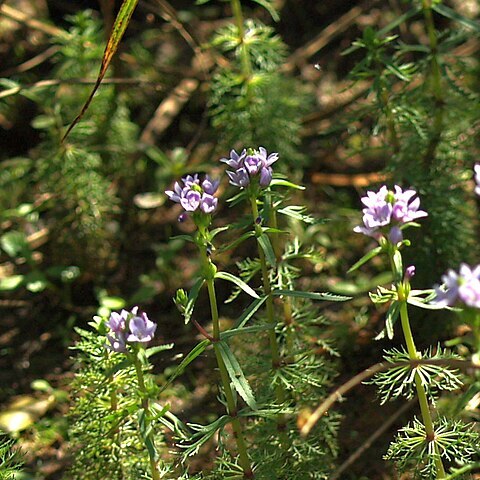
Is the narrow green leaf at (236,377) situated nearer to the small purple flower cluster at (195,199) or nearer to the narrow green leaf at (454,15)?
the small purple flower cluster at (195,199)

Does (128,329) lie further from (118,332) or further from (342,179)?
(342,179)

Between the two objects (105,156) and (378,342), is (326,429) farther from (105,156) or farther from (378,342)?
(105,156)

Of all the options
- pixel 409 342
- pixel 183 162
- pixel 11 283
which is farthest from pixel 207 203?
pixel 183 162

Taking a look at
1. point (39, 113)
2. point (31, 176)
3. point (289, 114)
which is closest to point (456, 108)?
point (289, 114)

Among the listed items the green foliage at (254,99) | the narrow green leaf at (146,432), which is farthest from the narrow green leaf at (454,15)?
the narrow green leaf at (146,432)

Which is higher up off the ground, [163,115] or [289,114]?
[289,114]

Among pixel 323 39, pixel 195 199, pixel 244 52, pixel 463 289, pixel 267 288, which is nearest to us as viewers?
pixel 463 289
